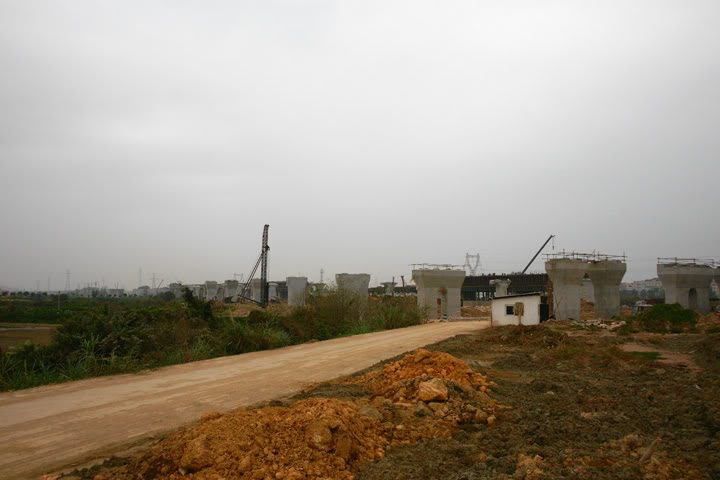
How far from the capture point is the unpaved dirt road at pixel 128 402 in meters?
6.10

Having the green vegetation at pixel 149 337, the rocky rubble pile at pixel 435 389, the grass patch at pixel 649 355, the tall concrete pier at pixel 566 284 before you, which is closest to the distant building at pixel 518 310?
the tall concrete pier at pixel 566 284

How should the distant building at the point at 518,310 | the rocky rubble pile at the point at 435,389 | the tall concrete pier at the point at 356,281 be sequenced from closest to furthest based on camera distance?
the rocky rubble pile at the point at 435,389 < the distant building at the point at 518,310 < the tall concrete pier at the point at 356,281

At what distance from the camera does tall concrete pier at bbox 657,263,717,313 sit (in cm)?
3506

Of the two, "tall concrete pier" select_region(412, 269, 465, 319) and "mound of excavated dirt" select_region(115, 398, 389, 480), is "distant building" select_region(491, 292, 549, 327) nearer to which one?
"tall concrete pier" select_region(412, 269, 465, 319)

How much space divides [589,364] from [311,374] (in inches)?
313

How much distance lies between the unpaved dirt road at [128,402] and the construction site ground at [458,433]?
0.80m

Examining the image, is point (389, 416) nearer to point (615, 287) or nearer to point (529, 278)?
point (615, 287)

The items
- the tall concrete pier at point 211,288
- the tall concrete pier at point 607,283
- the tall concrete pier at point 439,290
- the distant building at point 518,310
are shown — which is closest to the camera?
the distant building at point 518,310

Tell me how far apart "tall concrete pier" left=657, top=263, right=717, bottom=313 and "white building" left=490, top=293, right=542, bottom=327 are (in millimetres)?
14647

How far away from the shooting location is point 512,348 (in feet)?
57.9

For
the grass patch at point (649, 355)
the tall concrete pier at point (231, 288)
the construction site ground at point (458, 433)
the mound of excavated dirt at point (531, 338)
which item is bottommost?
the grass patch at point (649, 355)

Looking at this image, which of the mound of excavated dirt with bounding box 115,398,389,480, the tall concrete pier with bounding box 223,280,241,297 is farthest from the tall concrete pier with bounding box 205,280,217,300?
the mound of excavated dirt with bounding box 115,398,389,480

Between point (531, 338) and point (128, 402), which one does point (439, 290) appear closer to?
point (531, 338)

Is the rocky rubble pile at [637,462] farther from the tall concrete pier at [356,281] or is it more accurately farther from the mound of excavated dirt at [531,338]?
the tall concrete pier at [356,281]
